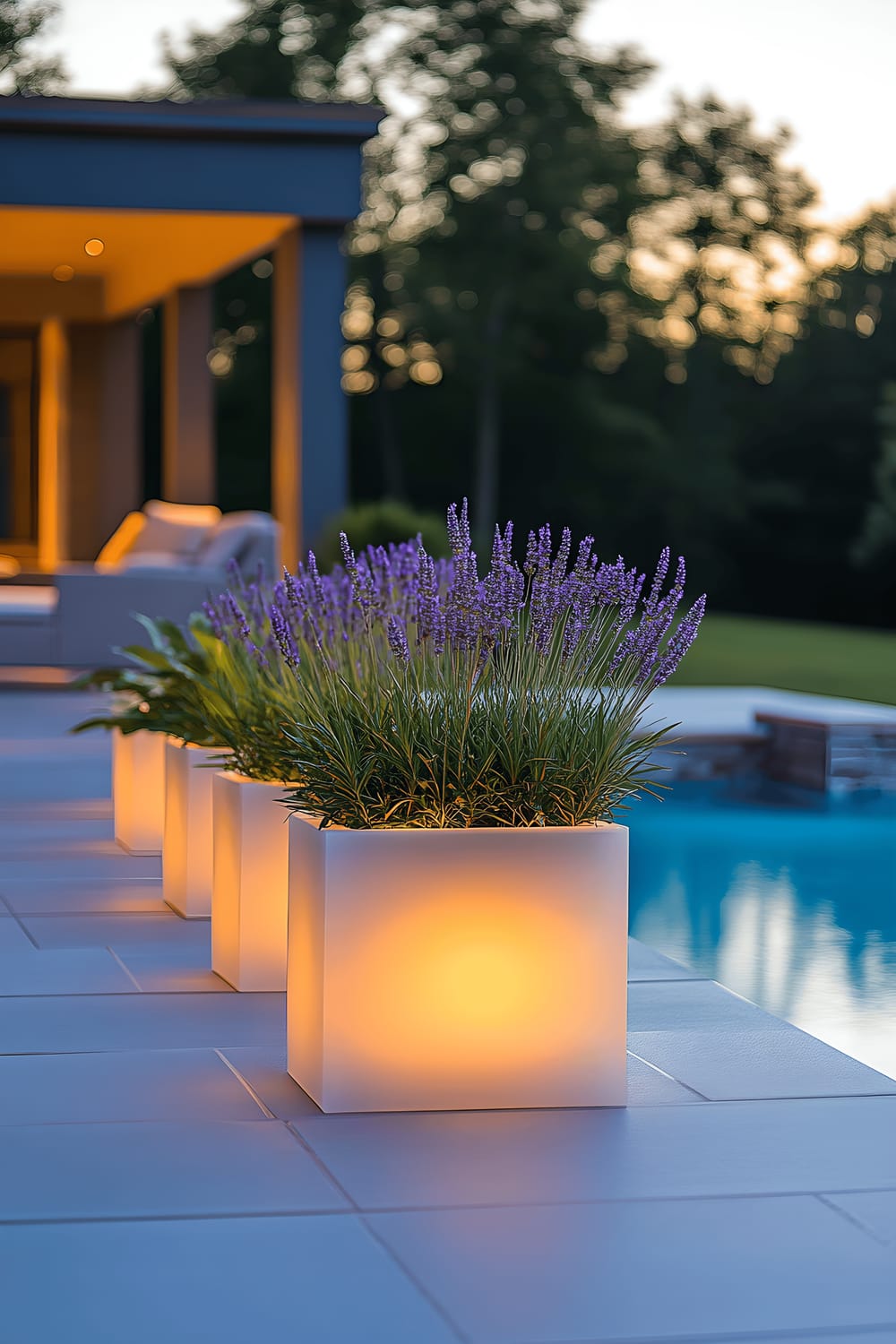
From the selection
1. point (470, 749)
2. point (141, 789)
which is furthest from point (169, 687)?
point (470, 749)

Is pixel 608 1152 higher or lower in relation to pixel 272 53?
lower

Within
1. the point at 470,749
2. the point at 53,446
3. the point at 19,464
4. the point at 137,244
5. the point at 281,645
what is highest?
the point at 137,244

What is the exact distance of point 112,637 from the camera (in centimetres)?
1037

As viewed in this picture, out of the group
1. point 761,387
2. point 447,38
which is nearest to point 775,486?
point 761,387

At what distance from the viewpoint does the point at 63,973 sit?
3.80 m

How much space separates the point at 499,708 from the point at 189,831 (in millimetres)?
1515

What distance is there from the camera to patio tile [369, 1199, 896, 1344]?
2.09 m

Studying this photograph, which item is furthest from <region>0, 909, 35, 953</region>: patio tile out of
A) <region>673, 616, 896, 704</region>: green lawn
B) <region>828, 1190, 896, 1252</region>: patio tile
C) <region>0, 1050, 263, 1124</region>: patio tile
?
<region>673, 616, 896, 704</region>: green lawn

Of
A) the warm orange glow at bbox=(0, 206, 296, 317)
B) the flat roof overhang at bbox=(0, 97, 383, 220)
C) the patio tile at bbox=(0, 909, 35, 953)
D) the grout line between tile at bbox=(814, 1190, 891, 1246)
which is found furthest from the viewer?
the warm orange glow at bbox=(0, 206, 296, 317)

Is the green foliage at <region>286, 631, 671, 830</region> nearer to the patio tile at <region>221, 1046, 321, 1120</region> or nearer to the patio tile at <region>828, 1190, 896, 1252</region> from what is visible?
the patio tile at <region>221, 1046, 321, 1120</region>

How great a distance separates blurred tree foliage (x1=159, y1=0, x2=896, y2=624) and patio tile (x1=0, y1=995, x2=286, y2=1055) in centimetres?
2330

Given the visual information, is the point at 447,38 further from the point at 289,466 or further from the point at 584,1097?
the point at 584,1097

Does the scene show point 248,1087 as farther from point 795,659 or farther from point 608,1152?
point 795,659

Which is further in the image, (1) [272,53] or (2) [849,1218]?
(1) [272,53]
